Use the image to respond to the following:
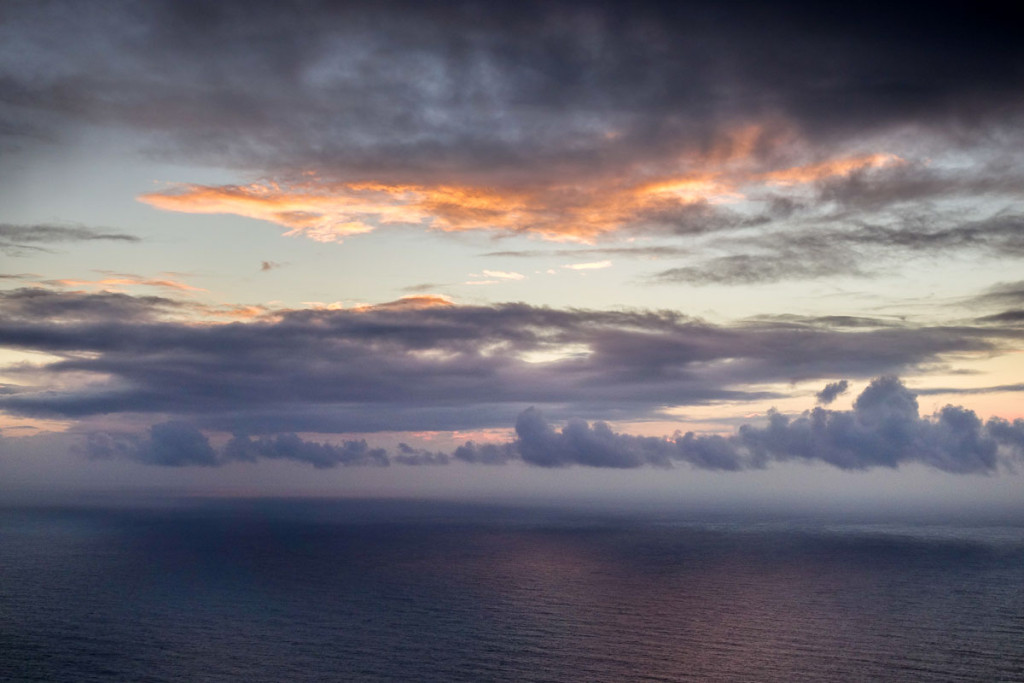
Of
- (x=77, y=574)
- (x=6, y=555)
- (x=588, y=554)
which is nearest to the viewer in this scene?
(x=77, y=574)

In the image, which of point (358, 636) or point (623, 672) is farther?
point (358, 636)

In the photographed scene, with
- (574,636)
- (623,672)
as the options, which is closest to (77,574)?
(574,636)

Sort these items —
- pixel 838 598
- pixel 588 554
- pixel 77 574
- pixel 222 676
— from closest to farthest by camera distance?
pixel 222 676 → pixel 838 598 → pixel 77 574 → pixel 588 554

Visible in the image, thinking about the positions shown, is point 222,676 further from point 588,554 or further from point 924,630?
point 588,554

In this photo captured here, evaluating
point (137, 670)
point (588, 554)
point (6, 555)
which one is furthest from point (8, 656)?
point (588, 554)

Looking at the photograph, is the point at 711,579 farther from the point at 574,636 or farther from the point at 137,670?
the point at 137,670

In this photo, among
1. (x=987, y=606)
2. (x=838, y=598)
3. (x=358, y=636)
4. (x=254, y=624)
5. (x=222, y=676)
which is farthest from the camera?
(x=838, y=598)
